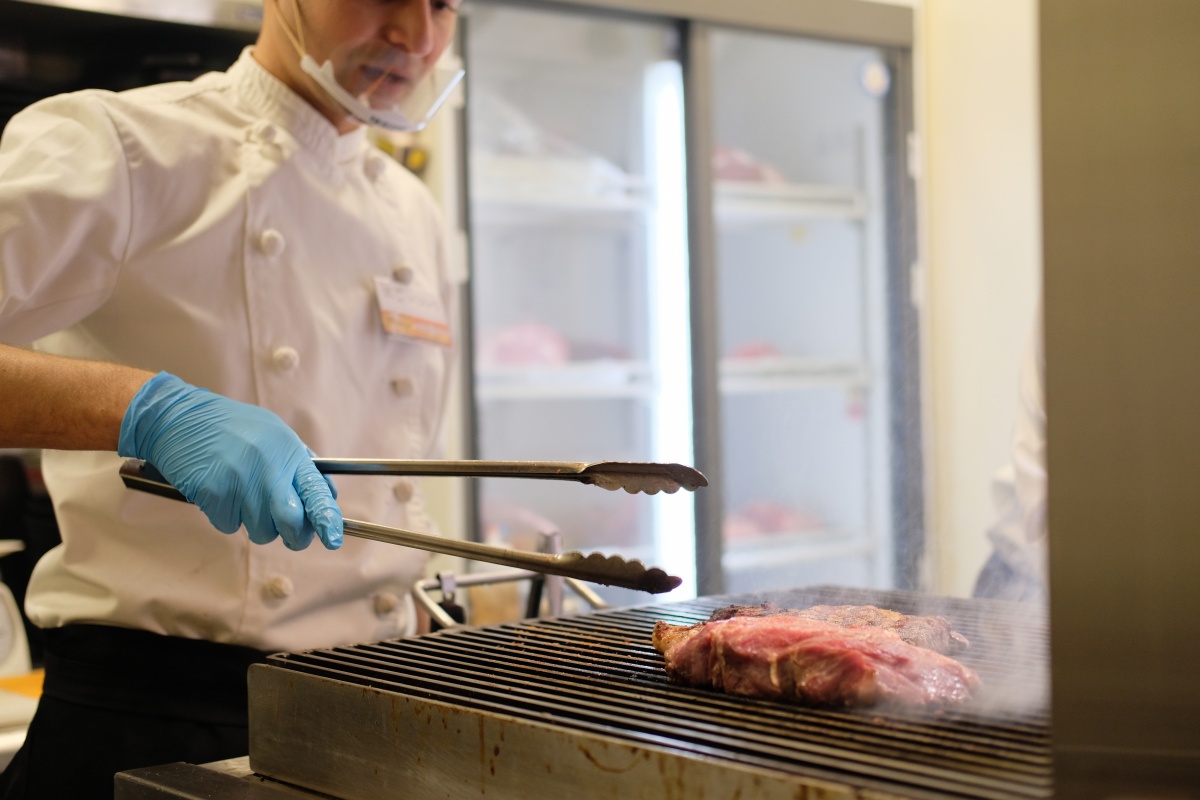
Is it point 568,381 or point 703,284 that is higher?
point 703,284

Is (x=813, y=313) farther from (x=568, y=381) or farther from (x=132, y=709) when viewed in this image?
(x=132, y=709)

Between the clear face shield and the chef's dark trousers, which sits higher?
the clear face shield

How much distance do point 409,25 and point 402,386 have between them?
57cm

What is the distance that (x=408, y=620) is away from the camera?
1921 millimetres

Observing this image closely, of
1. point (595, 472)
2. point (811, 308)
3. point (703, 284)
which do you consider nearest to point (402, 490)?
point (595, 472)

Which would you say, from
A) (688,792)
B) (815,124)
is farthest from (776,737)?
(815,124)

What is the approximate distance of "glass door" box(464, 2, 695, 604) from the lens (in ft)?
11.5

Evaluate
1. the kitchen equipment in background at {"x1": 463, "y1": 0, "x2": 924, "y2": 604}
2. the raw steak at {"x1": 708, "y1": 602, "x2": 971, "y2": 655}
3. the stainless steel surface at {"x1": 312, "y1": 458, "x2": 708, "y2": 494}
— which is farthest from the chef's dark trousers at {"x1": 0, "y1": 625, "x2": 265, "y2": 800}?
the kitchen equipment in background at {"x1": 463, "y1": 0, "x2": 924, "y2": 604}

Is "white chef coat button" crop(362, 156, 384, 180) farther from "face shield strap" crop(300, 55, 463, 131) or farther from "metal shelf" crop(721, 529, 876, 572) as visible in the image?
"metal shelf" crop(721, 529, 876, 572)

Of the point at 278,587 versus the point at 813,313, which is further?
the point at 813,313

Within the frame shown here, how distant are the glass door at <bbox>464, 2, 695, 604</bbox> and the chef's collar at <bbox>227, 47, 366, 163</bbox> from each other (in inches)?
63.1

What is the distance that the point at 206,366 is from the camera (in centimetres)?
162

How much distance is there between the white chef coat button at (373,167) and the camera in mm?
1929

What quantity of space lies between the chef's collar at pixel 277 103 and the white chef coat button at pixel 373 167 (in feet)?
0.54
